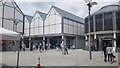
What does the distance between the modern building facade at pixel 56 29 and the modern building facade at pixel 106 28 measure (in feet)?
24.7

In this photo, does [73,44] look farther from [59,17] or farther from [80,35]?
[59,17]

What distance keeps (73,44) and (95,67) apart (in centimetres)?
3815

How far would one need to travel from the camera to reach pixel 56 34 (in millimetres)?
43969

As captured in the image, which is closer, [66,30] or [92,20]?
[92,20]

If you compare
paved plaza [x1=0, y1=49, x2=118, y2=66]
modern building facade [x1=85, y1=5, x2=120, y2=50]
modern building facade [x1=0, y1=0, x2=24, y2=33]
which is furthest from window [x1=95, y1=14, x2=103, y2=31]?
paved plaza [x1=0, y1=49, x2=118, y2=66]

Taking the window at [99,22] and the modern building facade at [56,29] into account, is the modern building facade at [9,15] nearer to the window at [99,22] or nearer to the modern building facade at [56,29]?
the modern building facade at [56,29]

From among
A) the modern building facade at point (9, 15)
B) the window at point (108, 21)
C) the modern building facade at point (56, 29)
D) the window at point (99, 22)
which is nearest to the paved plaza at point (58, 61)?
the modern building facade at point (9, 15)

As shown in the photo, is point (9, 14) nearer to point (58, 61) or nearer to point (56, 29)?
point (56, 29)

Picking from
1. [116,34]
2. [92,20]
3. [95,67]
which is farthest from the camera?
[92,20]

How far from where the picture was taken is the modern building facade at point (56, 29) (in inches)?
1729

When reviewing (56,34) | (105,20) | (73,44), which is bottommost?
(73,44)

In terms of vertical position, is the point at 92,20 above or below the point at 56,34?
above

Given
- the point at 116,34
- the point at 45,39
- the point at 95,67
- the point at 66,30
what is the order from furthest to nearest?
the point at 45,39, the point at 66,30, the point at 116,34, the point at 95,67

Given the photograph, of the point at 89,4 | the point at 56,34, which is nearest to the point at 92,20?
the point at 56,34
